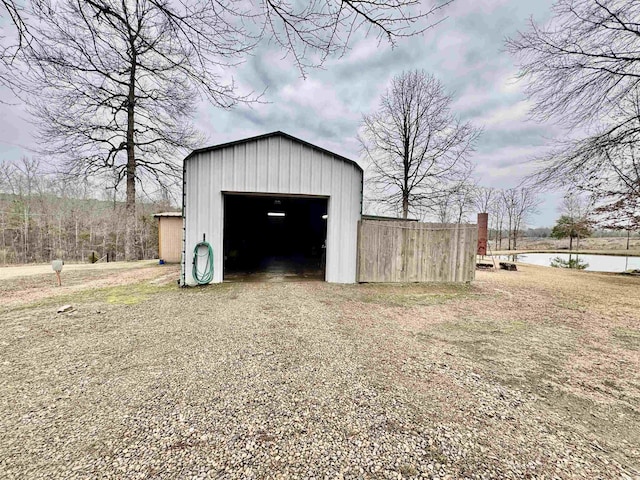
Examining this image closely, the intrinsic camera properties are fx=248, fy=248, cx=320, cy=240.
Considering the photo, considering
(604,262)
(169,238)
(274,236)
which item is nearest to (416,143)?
(274,236)

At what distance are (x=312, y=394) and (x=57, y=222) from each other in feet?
66.6

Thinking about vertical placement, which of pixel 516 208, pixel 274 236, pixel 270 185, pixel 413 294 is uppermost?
pixel 516 208

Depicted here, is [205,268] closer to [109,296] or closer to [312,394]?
[109,296]

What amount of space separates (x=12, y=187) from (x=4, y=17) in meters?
20.2

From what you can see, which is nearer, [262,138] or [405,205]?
[262,138]

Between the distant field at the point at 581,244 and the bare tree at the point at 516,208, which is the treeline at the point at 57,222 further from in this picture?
the distant field at the point at 581,244

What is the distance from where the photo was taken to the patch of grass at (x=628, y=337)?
3191mm

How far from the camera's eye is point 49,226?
1454 cm

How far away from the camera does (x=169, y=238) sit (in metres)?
10.6

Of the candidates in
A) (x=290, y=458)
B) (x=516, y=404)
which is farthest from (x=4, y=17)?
(x=516, y=404)

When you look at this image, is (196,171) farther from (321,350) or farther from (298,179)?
(321,350)

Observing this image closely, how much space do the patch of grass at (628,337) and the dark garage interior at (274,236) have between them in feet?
20.7

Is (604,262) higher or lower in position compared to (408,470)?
lower

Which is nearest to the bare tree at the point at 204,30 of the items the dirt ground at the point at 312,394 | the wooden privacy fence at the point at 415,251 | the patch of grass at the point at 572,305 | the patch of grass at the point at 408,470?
the dirt ground at the point at 312,394
